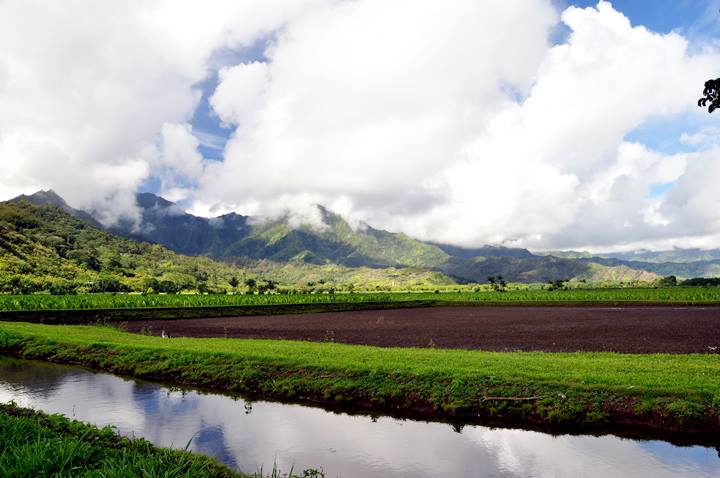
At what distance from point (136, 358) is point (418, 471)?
25113mm

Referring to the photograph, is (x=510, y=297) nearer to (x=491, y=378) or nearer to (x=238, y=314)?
(x=238, y=314)

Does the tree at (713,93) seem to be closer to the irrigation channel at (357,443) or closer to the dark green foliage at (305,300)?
the irrigation channel at (357,443)

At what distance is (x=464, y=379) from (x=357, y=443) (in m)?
8.08

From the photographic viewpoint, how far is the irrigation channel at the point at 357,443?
15914mm

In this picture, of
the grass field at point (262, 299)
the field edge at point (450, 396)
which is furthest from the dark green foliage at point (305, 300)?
the field edge at point (450, 396)

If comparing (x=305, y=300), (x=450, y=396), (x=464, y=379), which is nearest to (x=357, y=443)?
(x=450, y=396)

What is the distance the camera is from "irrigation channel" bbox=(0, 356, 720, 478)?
1591cm

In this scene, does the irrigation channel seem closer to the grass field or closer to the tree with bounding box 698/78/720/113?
the tree with bounding box 698/78/720/113

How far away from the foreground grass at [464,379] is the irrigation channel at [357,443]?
176 cm

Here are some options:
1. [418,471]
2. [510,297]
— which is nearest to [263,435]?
[418,471]

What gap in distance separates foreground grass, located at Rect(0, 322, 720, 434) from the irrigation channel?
1760mm

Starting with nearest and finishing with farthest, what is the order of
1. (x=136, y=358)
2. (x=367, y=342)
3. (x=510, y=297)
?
(x=136, y=358), (x=367, y=342), (x=510, y=297)

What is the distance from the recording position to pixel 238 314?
9556cm

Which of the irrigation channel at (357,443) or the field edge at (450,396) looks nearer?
the irrigation channel at (357,443)
